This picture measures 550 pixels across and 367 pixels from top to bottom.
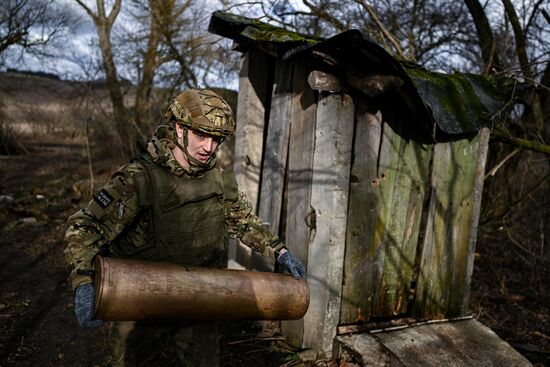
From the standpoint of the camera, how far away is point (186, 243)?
252 centimetres

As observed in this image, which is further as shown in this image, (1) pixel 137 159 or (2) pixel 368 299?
(2) pixel 368 299

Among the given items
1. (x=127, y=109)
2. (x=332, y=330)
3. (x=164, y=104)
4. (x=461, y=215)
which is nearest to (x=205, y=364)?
(x=332, y=330)

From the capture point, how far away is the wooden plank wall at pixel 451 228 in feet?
12.4

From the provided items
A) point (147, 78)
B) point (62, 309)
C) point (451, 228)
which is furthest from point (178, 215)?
point (147, 78)

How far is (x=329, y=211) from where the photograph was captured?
3322 mm

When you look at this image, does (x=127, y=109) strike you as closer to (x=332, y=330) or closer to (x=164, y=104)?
(x=164, y=104)

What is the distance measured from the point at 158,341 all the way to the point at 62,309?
248cm

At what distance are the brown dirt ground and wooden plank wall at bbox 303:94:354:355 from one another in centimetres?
44

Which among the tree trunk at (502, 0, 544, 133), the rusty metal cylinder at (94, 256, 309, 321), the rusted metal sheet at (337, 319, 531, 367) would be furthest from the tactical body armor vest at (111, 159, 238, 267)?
the tree trunk at (502, 0, 544, 133)

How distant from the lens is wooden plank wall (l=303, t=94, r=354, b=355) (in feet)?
10.8

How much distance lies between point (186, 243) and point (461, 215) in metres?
2.57

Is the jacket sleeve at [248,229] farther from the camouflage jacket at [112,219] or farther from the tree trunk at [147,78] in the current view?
the tree trunk at [147,78]

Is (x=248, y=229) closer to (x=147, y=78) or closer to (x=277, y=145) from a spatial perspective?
(x=277, y=145)

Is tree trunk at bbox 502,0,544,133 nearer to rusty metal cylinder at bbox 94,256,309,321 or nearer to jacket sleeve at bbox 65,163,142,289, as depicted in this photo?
rusty metal cylinder at bbox 94,256,309,321
